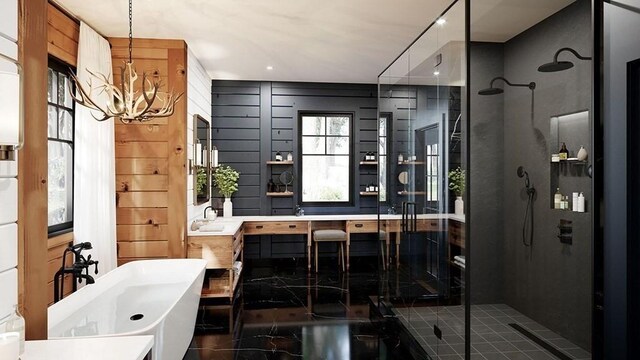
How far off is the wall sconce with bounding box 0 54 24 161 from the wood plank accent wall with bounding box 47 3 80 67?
244 centimetres

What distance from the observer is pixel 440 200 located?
2.45m

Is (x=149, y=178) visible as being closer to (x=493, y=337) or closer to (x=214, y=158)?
(x=214, y=158)

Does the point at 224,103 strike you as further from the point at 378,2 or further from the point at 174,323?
the point at 174,323

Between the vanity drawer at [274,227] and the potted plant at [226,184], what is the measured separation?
43cm

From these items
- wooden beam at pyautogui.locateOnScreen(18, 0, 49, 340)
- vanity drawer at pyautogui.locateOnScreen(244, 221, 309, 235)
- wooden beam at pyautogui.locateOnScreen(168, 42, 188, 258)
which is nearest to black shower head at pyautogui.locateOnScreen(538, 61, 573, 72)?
wooden beam at pyautogui.locateOnScreen(18, 0, 49, 340)

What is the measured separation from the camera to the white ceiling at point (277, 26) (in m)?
3.18

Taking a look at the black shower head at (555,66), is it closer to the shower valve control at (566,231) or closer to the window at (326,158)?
the shower valve control at (566,231)

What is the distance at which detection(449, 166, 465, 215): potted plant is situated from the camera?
6.95ft

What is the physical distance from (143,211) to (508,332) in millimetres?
3643

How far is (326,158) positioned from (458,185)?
150 inches

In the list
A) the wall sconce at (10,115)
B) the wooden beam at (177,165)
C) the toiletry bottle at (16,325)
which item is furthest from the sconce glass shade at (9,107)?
the wooden beam at (177,165)

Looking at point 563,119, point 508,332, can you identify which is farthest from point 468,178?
point 508,332

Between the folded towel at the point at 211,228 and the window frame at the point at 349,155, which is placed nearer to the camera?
the folded towel at the point at 211,228

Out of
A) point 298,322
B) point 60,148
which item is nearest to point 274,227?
point 298,322
